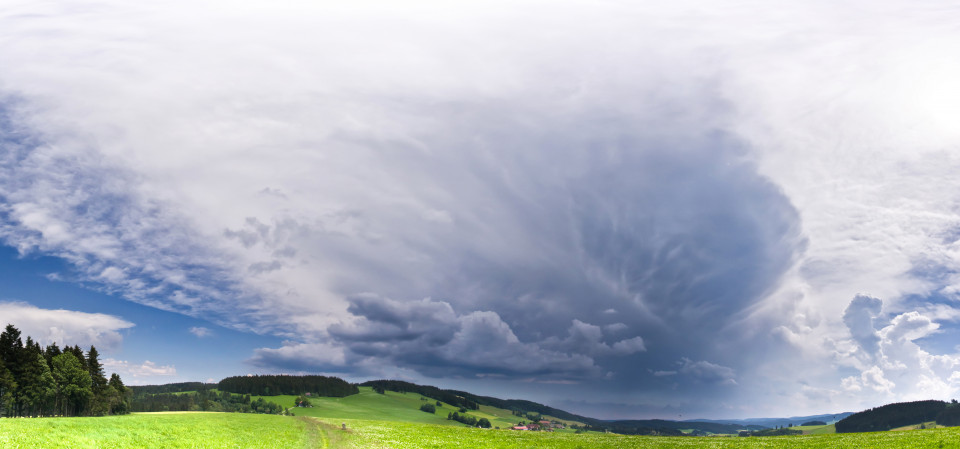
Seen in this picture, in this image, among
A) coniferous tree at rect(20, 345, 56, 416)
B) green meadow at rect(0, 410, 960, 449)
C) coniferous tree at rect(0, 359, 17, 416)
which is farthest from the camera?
coniferous tree at rect(20, 345, 56, 416)

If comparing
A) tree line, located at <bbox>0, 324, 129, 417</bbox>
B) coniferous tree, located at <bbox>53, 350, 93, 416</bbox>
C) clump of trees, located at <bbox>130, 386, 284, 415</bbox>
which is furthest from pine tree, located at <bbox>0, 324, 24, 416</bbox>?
clump of trees, located at <bbox>130, 386, 284, 415</bbox>

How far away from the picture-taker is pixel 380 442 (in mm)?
44531

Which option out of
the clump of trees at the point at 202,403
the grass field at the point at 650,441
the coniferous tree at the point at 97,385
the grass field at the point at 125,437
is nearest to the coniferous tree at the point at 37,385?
the coniferous tree at the point at 97,385

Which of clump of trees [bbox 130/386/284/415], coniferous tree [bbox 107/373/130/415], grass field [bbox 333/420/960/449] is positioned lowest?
clump of trees [bbox 130/386/284/415]

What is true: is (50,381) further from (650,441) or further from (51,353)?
(650,441)

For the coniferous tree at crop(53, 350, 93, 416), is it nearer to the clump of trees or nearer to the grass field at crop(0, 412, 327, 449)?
the clump of trees

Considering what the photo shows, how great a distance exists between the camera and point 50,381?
324ft

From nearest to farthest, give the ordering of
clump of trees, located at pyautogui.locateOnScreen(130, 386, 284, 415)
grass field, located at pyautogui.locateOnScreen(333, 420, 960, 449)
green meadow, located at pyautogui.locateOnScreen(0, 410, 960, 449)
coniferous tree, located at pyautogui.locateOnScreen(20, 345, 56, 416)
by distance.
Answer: green meadow, located at pyautogui.locateOnScreen(0, 410, 960, 449) < grass field, located at pyautogui.locateOnScreen(333, 420, 960, 449) < coniferous tree, located at pyautogui.locateOnScreen(20, 345, 56, 416) < clump of trees, located at pyautogui.locateOnScreen(130, 386, 284, 415)

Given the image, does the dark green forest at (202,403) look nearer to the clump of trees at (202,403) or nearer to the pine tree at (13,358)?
the clump of trees at (202,403)

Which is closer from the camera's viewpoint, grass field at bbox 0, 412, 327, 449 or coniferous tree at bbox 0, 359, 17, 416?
grass field at bbox 0, 412, 327, 449

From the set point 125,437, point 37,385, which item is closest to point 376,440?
point 125,437

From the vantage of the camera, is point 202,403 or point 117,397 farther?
point 202,403

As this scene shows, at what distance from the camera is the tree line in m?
93.8

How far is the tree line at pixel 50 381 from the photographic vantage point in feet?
308
